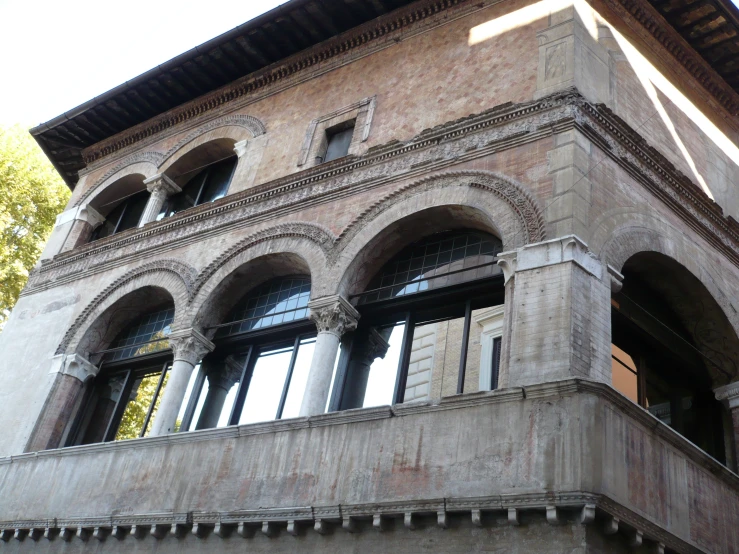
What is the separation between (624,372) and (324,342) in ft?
11.9

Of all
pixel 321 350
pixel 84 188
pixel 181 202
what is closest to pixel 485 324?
pixel 321 350

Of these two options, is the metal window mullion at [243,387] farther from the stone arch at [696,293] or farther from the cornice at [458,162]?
the stone arch at [696,293]

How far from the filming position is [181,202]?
14.6 m

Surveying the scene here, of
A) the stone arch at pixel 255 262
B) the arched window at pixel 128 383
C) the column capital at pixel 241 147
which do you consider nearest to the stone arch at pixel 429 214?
the stone arch at pixel 255 262

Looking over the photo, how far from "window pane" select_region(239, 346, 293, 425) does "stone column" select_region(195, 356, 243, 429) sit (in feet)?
1.55

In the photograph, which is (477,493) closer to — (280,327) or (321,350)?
(321,350)

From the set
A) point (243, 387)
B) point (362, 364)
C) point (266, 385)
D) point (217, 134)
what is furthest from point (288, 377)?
point (217, 134)

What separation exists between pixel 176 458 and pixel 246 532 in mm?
1572

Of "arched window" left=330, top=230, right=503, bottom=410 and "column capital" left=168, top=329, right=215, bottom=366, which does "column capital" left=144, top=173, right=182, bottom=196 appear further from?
"arched window" left=330, top=230, right=503, bottom=410

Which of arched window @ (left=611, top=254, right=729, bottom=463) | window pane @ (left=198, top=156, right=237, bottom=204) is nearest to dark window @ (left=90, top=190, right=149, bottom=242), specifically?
window pane @ (left=198, top=156, right=237, bottom=204)

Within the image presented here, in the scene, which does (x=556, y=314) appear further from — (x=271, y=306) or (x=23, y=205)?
(x=23, y=205)

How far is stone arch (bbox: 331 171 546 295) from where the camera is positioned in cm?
905

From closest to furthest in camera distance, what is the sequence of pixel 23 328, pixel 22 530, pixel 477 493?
pixel 477 493 → pixel 22 530 → pixel 23 328

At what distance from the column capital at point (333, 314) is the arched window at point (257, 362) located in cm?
83
